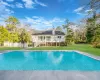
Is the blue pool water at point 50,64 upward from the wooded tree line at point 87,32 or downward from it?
downward

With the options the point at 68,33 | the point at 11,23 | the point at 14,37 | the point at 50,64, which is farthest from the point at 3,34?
the point at 50,64

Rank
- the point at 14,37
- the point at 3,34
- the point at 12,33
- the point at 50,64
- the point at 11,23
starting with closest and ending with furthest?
the point at 50,64 < the point at 3,34 < the point at 14,37 < the point at 11,23 < the point at 12,33

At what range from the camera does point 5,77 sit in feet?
14.7

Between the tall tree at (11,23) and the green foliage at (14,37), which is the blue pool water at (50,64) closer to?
the green foliage at (14,37)

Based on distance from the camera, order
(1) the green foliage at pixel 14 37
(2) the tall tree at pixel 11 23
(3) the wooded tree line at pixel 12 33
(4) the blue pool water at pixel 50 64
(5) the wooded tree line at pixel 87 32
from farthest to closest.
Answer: (1) the green foliage at pixel 14 37 → (2) the tall tree at pixel 11 23 → (3) the wooded tree line at pixel 12 33 → (5) the wooded tree line at pixel 87 32 → (4) the blue pool water at pixel 50 64

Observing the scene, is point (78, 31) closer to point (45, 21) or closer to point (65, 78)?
point (45, 21)

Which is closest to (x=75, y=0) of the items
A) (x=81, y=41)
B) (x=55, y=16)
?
(x=55, y=16)

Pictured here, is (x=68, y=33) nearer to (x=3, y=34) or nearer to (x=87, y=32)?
(x=87, y=32)

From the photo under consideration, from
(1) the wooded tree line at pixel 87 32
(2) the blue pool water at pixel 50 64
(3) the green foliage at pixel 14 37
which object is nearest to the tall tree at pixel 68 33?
(1) the wooded tree line at pixel 87 32

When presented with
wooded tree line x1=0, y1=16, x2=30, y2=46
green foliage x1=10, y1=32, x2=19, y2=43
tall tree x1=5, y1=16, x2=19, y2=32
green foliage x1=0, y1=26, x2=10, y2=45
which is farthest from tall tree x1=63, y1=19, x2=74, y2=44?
green foliage x1=0, y1=26, x2=10, y2=45

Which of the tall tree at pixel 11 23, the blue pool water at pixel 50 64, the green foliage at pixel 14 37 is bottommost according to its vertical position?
the blue pool water at pixel 50 64

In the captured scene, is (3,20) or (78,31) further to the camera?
(78,31)

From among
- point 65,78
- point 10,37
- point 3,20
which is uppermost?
point 3,20

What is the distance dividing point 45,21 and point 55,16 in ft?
10.7
